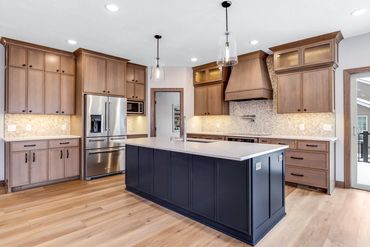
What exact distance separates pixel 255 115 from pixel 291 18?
2355 mm

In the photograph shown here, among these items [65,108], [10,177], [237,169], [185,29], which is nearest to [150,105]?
[65,108]

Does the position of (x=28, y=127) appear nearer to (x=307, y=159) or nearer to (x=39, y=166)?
(x=39, y=166)

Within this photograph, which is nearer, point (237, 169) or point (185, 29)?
point (237, 169)

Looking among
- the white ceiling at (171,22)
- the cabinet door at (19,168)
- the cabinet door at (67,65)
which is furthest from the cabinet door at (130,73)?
the cabinet door at (19,168)

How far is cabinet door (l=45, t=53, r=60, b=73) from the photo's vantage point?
439 cm

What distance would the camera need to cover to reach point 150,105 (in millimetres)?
5930

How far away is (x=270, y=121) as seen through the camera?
16.0ft

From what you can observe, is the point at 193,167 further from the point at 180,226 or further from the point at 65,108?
the point at 65,108

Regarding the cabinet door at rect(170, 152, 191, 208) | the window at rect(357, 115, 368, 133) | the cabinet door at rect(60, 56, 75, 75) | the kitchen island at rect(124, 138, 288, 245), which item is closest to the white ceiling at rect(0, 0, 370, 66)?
the cabinet door at rect(60, 56, 75, 75)

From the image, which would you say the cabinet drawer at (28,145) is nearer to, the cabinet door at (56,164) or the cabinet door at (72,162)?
the cabinet door at (56,164)

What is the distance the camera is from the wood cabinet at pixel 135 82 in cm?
561

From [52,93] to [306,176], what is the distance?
511 cm

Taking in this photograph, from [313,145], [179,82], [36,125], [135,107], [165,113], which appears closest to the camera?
[313,145]

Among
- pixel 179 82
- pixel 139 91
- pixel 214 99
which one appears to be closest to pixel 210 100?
pixel 214 99
